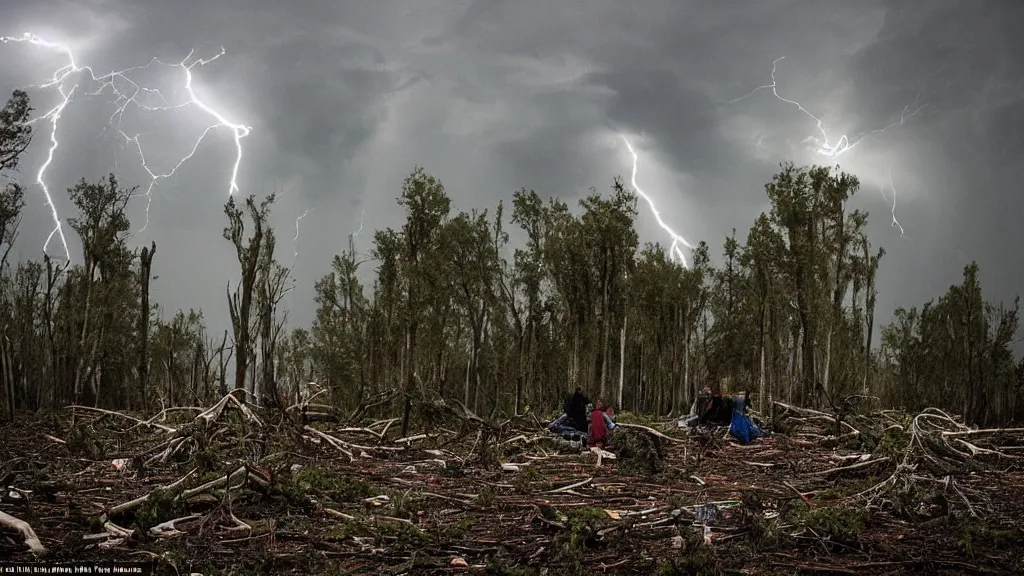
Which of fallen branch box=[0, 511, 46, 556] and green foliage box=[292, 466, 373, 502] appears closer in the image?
fallen branch box=[0, 511, 46, 556]

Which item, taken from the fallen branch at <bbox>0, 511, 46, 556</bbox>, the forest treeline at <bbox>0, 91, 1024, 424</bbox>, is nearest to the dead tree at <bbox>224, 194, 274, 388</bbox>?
the forest treeline at <bbox>0, 91, 1024, 424</bbox>

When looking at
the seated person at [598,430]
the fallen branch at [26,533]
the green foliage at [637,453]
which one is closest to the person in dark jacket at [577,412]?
the seated person at [598,430]

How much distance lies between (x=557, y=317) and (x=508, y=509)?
32457mm

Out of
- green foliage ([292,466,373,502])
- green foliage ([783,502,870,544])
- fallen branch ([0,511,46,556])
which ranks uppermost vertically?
green foliage ([783,502,870,544])

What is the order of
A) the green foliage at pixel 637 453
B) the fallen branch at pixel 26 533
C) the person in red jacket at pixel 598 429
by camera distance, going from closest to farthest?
1. the fallen branch at pixel 26 533
2. the green foliage at pixel 637 453
3. the person in red jacket at pixel 598 429

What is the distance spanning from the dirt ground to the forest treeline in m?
12.7

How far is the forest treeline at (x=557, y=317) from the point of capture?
2844 centimetres

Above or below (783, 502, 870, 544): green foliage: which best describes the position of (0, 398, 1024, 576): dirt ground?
below

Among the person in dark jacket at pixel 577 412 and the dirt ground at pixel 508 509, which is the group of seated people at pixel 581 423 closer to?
the person in dark jacket at pixel 577 412

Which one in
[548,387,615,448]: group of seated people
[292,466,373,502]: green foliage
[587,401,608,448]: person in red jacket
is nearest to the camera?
[292,466,373,502]: green foliage

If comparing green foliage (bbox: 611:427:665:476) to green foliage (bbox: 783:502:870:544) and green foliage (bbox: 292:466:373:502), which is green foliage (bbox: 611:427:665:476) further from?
green foliage (bbox: 292:466:373:502)

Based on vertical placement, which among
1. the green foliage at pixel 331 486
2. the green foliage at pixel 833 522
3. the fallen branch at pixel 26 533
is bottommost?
the green foliage at pixel 331 486

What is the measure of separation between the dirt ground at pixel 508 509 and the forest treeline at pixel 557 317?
41.6ft

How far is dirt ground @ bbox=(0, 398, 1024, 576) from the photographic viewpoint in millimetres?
5270
